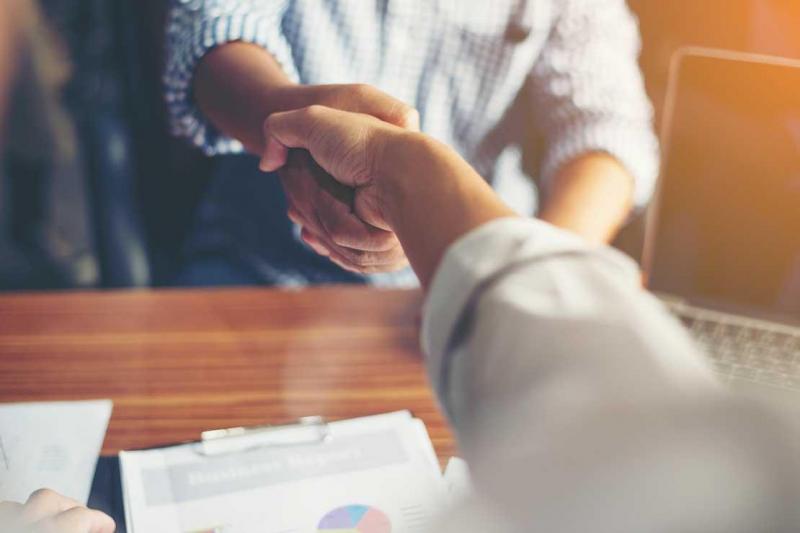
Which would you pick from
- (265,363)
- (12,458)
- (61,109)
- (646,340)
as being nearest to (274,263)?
(265,363)

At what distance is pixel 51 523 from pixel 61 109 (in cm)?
71

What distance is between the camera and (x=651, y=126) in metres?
0.70

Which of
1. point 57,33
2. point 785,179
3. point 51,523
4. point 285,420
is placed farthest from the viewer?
point 57,33

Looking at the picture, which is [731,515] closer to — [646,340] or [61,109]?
[646,340]

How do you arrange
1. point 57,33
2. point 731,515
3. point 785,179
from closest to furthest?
point 731,515 < point 785,179 < point 57,33

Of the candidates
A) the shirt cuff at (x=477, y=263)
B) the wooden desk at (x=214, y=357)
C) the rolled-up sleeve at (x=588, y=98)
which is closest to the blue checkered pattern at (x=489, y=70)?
the rolled-up sleeve at (x=588, y=98)

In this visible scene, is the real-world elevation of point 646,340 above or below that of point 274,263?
above

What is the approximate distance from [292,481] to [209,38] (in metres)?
0.33

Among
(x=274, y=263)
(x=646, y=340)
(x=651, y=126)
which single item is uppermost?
(x=646, y=340)

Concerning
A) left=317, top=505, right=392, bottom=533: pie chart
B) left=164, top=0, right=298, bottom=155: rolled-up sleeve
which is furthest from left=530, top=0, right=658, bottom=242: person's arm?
left=317, top=505, right=392, bottom=533: pie chart

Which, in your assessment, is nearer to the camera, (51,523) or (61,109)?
A: (51,523)

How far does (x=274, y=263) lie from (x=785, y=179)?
405 mm

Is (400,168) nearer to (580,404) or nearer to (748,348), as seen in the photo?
(580,404)

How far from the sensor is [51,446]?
43cm
